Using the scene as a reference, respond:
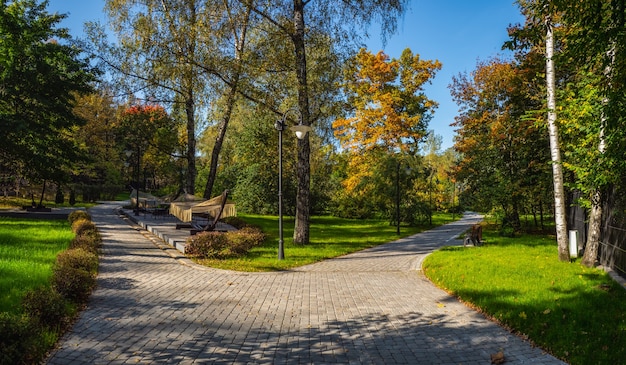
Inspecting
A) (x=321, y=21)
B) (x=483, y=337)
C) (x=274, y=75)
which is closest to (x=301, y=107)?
(x=274, y=75)

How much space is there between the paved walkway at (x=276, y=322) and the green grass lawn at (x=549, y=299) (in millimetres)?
306

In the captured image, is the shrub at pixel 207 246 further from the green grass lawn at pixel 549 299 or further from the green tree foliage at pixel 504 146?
the green tree foliage at pixel 504 146

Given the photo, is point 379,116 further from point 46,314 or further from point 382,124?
point 46,314

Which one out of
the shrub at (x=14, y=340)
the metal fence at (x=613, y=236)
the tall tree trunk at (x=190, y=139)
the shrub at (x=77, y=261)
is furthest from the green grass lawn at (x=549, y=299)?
the tall tree trunk at (x=190, y=139)

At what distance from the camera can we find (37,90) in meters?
22.5

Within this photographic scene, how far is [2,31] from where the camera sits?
19094 millimetres

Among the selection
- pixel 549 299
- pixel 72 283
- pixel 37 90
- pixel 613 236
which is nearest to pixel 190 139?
pixel 37 90

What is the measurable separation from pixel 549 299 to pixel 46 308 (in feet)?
25.3

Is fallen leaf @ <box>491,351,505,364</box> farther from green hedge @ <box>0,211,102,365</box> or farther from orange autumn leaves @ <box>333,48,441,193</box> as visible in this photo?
orange autumn leaves @ <box>333,48,441,193</box>

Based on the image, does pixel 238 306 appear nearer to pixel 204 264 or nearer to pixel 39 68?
pixel 204 264

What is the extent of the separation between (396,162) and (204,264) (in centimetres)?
1878

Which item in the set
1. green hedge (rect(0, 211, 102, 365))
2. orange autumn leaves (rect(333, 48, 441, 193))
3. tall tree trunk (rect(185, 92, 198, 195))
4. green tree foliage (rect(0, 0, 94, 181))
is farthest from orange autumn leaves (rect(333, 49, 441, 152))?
green hedge (rect(0, 211, 102, 365))

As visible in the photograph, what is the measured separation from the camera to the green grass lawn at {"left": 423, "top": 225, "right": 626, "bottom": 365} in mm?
5012

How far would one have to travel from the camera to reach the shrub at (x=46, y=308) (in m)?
5.38
